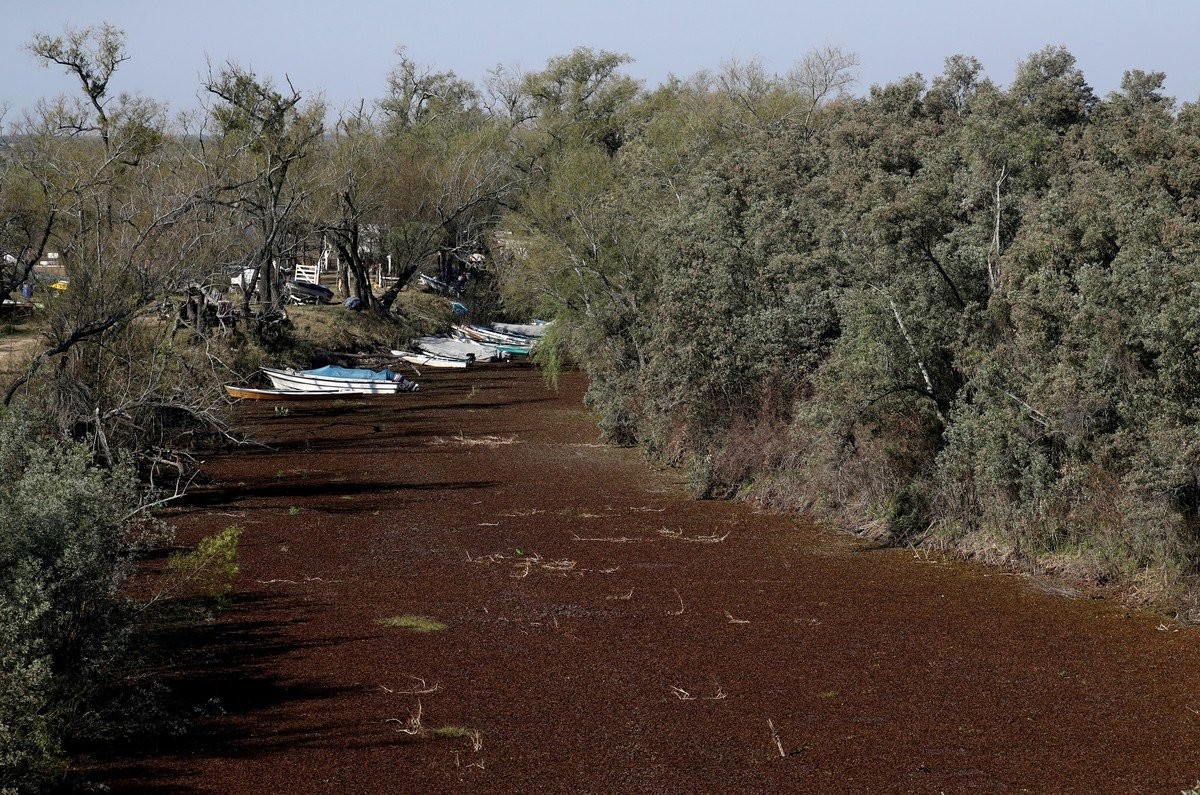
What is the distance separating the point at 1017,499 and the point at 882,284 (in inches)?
168

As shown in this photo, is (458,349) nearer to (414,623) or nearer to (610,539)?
(610,539)

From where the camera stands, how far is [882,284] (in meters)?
20.5

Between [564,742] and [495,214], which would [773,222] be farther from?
[495,214]

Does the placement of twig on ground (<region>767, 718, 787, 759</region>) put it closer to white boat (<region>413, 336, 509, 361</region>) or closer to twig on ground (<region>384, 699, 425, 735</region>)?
twig on ground (<region>384, 699, 425, 735</region>)

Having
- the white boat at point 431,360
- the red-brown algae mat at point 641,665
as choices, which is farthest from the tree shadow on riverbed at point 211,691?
the white boat at point 431,360

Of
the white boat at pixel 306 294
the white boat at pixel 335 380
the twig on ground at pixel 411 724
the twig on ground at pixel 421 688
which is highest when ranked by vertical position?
the white boat at pixel 306 294

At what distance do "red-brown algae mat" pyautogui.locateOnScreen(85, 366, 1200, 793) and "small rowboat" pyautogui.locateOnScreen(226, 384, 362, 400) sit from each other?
16.3 metres

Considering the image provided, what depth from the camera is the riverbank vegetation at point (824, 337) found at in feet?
47.1

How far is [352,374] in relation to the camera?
41844 mm

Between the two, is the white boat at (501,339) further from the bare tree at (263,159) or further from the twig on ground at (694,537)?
the twig on ground at (694,537)

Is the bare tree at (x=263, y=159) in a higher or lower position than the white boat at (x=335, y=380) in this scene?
higher

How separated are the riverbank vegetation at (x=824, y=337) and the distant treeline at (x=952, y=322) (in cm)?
6

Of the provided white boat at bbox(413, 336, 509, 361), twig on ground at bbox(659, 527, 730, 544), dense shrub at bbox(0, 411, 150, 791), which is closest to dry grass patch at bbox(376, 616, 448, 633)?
dense shrub at bbox(0, 411, 150, 791)

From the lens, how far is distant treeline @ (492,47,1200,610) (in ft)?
54.0
